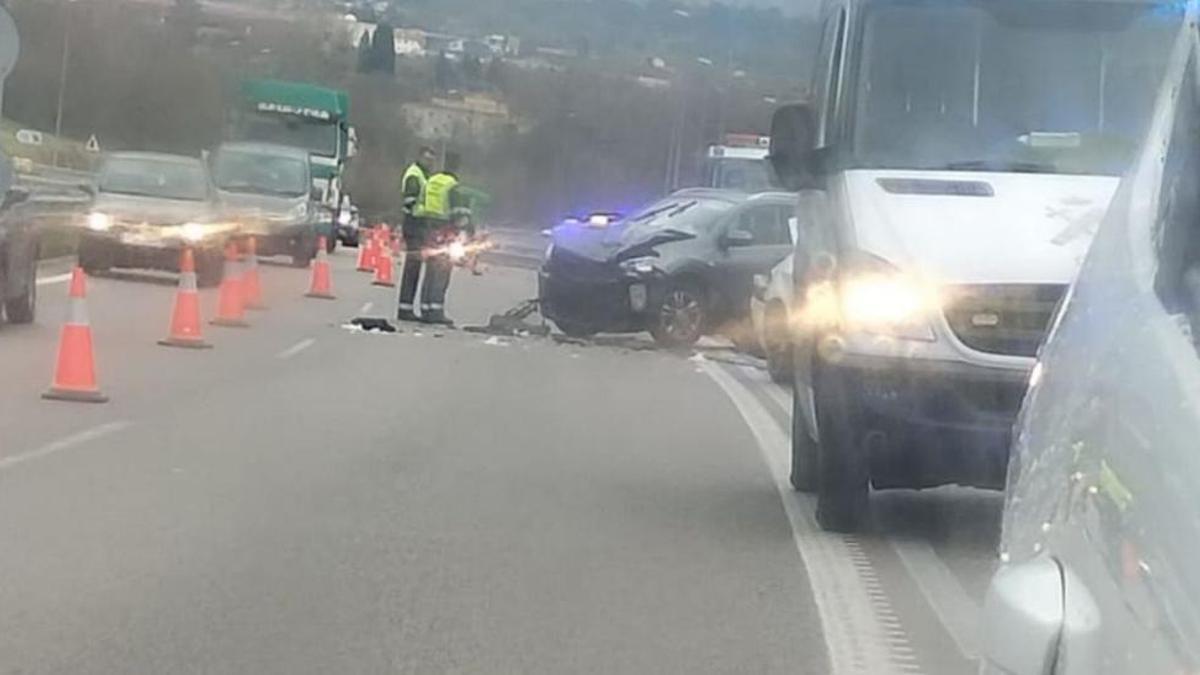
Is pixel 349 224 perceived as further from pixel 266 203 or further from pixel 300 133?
pixel 266 203

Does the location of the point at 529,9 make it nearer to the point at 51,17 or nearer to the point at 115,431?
the point at 51,17

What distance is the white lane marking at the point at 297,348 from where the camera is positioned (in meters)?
18.4

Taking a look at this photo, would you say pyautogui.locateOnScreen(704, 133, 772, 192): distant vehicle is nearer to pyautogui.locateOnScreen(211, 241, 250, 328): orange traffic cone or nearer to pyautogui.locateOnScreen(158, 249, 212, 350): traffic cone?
pyautogui.locateOnScreen(211, 241, 250, 328): orange traffic cone

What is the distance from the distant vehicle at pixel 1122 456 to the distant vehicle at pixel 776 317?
11102 millimetres

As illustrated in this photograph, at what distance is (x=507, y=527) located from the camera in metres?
9.72

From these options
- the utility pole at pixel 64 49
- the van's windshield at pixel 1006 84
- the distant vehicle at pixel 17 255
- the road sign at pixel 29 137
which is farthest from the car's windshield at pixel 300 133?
the van's windshield at pixel 1006 84

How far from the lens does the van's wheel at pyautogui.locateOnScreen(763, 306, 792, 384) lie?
55.6 ft

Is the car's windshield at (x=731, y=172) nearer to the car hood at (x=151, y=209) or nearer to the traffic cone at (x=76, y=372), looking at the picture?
the car hood at (x=151, y=209)

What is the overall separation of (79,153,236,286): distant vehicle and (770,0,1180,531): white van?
18060 millimetres

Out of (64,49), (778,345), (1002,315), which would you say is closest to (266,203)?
(64,49)

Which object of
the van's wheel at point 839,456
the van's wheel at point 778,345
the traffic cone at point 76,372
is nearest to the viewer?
the van's wheel at point 839,456

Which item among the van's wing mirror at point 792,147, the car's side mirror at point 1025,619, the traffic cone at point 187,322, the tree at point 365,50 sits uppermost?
the tree at point 365,50

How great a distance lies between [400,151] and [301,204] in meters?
5.93

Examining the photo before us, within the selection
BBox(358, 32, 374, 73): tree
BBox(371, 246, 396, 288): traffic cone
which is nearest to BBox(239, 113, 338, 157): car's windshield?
BBox(358, 32, 374, 73): tree
